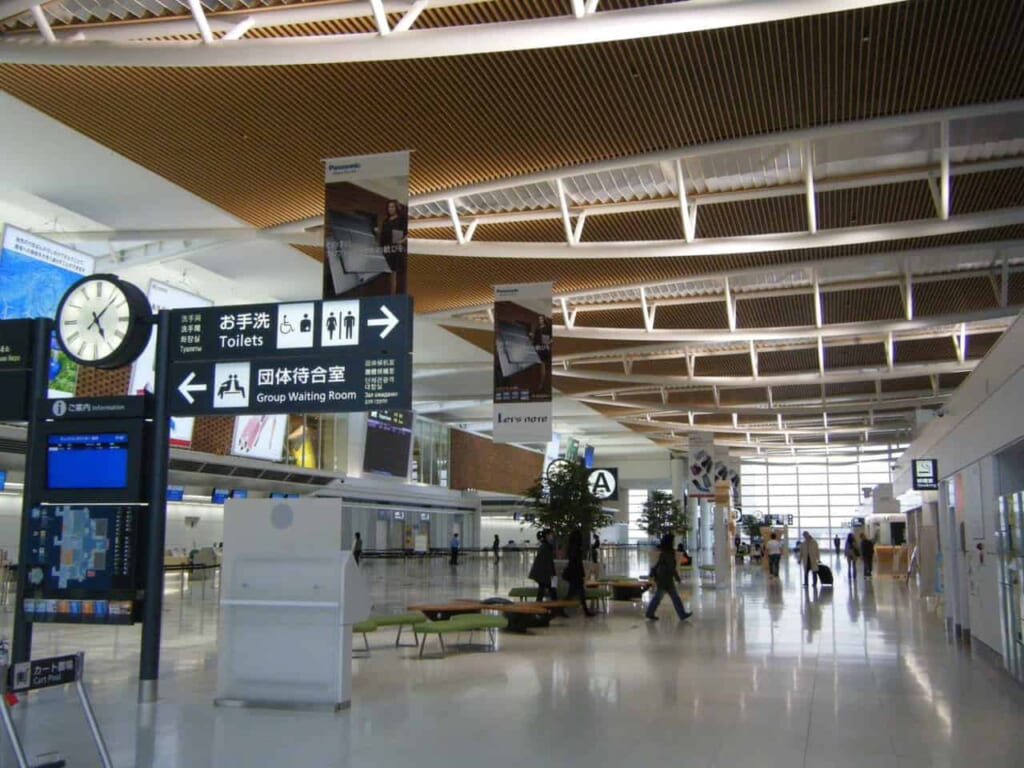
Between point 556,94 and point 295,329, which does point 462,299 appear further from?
point 295,329

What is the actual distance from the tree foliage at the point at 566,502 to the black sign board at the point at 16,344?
1387cm

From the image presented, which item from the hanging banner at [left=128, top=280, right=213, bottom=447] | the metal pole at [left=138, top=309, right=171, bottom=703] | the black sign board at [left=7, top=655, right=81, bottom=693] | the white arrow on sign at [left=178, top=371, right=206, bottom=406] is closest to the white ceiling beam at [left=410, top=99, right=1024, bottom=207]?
the hanging banner at [left=128, top=280, right=213, bottom=447]

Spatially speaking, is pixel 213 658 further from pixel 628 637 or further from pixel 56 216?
pixel 56 216

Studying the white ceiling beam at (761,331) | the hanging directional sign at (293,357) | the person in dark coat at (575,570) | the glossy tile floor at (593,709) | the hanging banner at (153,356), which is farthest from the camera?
the white ceiling beam at (761,331)

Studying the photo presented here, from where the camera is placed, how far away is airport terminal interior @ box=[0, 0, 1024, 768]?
820cm

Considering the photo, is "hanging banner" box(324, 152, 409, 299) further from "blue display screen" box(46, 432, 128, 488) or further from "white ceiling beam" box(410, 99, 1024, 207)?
"white ceiling beam" box(410, 99, 1024, 207)

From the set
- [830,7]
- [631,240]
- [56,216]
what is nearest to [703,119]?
[830,7]

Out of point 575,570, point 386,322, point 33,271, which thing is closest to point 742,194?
point 575,570

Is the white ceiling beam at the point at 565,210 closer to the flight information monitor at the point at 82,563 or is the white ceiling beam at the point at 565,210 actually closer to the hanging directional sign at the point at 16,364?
the hanging directional sign at the point at 16,364

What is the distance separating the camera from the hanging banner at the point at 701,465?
33.8 metres

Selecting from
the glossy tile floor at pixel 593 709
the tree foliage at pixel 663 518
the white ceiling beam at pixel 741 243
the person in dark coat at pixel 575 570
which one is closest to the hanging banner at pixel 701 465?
the tree foliage at pixel 663 518

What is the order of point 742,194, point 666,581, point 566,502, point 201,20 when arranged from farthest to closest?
point 566,502, point 742,194, point 666,581, point 201,20

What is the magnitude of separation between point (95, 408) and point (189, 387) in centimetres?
88

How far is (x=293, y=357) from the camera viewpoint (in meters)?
8.55
